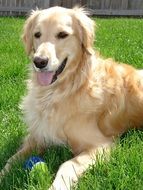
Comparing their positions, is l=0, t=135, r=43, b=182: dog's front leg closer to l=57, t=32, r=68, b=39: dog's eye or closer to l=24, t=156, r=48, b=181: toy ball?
l=24, t=156, r=48, b=181: toy ball

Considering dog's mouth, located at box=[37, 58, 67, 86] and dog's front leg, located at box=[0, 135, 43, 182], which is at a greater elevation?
dog's mouth, located at box=[37, 58, 67, 86]

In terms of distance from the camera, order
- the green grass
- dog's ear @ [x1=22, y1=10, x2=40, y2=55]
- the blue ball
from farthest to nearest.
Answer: dog's ear @ [x1=22, y1=10, x2=40, y2=55] → the blue ball → the green grass

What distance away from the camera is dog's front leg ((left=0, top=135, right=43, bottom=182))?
3.62 metres

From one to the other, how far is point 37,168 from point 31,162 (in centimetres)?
24

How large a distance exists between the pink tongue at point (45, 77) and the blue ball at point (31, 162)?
2.16ft

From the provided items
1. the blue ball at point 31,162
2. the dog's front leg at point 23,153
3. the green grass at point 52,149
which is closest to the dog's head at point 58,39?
the green grass at point 52,149

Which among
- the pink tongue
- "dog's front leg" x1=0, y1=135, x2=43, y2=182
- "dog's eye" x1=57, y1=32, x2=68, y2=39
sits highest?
"dog's eye" x1=57, y1=32, x2=68, y2=39

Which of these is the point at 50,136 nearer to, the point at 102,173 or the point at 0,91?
the point at 102,173

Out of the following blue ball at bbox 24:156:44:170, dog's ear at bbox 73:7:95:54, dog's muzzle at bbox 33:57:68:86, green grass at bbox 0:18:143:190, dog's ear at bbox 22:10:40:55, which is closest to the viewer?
green grass at bbox 0:18:143:190

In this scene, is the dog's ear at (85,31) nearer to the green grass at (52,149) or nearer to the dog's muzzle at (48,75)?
the dog's muzzle at (48,75)

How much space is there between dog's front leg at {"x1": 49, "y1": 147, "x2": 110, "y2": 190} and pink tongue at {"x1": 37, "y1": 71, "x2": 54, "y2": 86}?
0.70m

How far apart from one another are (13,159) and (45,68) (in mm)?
812

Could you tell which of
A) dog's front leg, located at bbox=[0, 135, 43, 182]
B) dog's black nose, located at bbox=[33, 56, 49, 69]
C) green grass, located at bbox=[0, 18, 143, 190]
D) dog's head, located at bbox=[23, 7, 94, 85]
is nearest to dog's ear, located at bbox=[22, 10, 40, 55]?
dog's head, located at bbox=[23, 7, 94, 85]

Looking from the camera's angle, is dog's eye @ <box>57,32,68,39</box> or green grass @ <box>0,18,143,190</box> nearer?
green grass @ <box>0,18,143,190</box>
